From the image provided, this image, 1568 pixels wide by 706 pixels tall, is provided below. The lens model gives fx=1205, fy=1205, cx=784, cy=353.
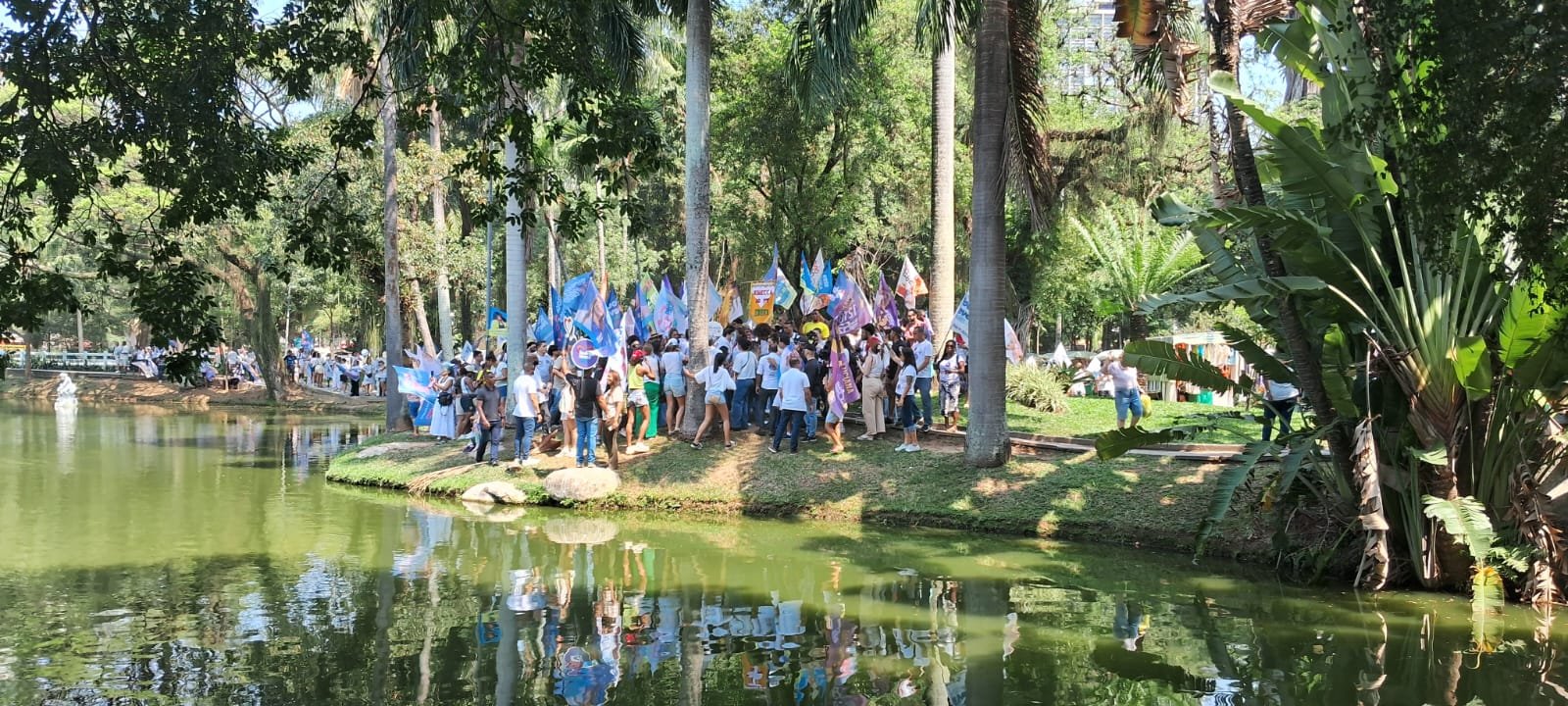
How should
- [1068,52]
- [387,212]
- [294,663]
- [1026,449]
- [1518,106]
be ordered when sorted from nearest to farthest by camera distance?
[1518,106], [294,663], [1026,449], [387,212], [1068,52]

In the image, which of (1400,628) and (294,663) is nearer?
(294,663)

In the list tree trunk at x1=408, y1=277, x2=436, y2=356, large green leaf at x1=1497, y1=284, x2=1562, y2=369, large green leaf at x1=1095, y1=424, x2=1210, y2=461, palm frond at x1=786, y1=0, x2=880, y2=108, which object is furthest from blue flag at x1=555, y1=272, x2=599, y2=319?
large green leaf at x1=1497, y1=284, x2=1562, y2=369

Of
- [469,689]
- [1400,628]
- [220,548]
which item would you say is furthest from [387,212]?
[1400,628]

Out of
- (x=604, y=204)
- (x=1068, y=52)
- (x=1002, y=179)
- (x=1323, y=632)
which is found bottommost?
(x=1323, y=632)

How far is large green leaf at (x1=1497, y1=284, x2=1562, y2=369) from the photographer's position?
10.2m

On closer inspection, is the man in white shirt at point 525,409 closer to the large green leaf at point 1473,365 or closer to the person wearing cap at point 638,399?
the person wearing cap at point 638,399

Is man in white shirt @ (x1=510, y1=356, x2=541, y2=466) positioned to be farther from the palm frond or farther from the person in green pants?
the palm frond

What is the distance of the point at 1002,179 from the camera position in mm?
15508

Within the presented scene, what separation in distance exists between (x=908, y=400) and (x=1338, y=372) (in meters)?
7.08

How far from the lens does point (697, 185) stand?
18.6m

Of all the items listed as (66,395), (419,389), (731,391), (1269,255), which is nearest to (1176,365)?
(1269,255)

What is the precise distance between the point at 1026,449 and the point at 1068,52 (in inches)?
707

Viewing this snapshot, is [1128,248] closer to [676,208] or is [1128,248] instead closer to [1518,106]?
[676,208]

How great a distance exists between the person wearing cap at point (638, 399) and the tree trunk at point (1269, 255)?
380 inches
